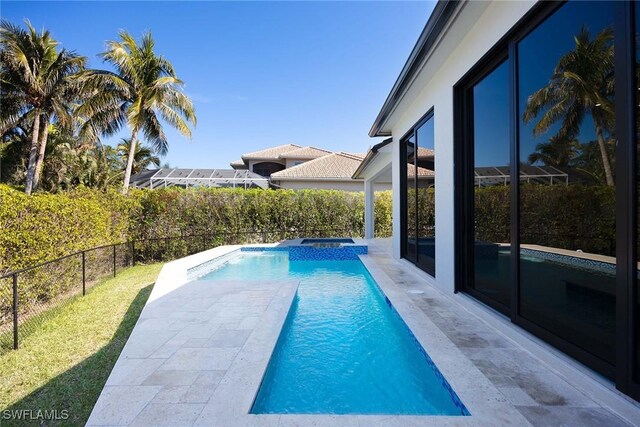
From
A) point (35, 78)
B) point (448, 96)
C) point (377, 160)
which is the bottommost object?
point (448, 96)

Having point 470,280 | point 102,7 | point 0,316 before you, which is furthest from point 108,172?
point 470,280

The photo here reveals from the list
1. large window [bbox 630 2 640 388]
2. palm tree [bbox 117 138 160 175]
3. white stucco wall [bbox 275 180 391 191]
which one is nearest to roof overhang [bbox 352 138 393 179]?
white stucco wall [bbox 275 180 391 191]

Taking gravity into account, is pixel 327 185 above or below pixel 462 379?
above

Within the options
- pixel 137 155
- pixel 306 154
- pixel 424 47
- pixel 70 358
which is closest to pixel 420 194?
pixel 424 47

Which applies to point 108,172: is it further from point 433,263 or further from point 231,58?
point 433,263

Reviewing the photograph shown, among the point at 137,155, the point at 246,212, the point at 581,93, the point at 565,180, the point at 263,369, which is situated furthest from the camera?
the point at 137,155

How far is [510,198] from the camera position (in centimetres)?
379

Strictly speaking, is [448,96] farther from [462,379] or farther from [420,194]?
[462,379]

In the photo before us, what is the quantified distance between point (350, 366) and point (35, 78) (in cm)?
1961

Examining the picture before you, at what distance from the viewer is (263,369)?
3.17m

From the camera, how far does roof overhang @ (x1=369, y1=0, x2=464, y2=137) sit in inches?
146

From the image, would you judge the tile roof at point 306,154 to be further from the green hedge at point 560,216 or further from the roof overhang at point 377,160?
the green hedge at point 560,216

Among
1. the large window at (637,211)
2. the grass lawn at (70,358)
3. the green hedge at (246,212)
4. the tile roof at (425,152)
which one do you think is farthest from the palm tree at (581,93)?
the green hedge at (246,212)

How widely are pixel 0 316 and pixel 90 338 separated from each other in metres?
1.78
